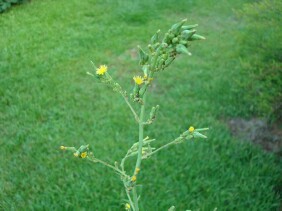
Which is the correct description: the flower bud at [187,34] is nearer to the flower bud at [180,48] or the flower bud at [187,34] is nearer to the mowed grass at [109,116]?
the flower bud at [180,48]

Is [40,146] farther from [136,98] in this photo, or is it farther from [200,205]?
[136,98]

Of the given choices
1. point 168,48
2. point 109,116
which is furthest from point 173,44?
point 109,116

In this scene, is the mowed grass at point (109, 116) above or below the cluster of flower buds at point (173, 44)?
below

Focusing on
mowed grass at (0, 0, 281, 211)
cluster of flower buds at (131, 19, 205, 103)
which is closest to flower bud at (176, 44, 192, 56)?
cluster of flower buds at (131, 19, 205, 103)

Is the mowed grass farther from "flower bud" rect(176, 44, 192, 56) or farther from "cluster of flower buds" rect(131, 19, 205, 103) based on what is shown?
"flower bud" rect(176, 44, 192, 56)

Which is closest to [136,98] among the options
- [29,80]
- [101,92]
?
[101,92]

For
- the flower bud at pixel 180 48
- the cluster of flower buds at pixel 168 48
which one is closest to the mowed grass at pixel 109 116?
the cluster of flower buds at pixel 168 48

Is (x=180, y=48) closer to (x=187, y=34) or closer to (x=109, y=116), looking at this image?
(x=187, y=34)

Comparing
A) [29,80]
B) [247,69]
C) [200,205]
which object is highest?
[247,69]
